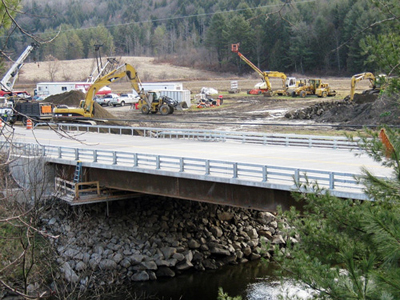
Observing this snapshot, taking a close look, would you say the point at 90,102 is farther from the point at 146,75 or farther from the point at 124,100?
the point at 146,75

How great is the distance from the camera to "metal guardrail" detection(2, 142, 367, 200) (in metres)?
15.6

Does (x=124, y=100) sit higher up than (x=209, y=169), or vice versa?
(x=209, y=169)

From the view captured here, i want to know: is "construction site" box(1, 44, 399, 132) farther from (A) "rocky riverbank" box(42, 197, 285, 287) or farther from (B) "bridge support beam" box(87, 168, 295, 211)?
(B) "bridge support beam" box(87, 168, 295, 211)

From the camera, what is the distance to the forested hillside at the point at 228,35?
62997 mm

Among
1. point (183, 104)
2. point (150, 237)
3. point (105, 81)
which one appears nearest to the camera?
point (150, 237)

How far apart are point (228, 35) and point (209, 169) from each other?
269 feet

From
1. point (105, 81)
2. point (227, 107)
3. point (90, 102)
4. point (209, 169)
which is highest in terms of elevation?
point (105, 81)

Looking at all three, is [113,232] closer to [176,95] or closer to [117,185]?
[117,185]

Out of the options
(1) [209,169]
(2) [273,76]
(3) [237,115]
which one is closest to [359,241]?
(1) [209,169]

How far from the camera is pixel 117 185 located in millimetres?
23969

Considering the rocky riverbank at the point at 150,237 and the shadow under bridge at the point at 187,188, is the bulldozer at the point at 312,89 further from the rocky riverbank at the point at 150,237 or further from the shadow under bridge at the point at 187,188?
the shadow under bridge at the point at 187,188

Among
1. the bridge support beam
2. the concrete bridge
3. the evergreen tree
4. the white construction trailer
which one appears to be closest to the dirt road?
the white construction trailer

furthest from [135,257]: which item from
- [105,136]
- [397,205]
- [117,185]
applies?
[397,205]

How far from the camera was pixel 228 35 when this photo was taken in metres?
98.9
